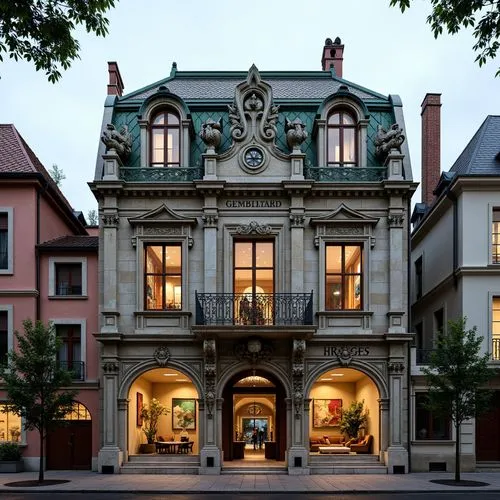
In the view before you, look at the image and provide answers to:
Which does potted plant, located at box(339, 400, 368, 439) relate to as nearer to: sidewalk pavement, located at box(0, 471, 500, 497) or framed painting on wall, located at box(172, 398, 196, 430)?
sidewalk pavement, located at box(0, 471, 500, 497)

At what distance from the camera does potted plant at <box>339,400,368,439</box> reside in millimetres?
29016

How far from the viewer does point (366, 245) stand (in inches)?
1064

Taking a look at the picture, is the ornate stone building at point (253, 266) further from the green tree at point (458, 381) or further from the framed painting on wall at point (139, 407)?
the green tree at point (458, 381)

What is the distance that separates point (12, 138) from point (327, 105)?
13.9 meters

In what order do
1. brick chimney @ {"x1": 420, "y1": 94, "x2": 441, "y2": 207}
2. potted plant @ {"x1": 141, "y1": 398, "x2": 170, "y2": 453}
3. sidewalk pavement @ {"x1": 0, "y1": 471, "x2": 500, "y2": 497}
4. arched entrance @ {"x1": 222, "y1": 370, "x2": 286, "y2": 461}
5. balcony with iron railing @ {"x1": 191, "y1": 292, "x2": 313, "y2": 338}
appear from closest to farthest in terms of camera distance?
sidewalk pavement @ {"x1": 0, "y1": 471, "x2": 500, "y2": 497}
balcony with iron railing @ {"x1": 191, "y1": 292, "x2": 313, "y2": 338}
arched entrance @ {"x1": 222, "y1": 370, "x2": 286, "y2": 461}
potted plant @ {"x1": 141, "y1": 398, "x2": 170, "y2": 453}
brick chimney @ {"x1": 420, "y1": 94, "x2": 441, "y2": 207}

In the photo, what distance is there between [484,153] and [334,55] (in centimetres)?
989

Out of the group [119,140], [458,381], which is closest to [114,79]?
[119,140]

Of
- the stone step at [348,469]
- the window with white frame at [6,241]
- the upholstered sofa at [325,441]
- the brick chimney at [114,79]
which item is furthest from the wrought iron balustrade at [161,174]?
the upholstered sofa at [325,441]

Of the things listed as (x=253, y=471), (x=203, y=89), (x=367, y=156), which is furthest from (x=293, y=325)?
(x=203, y=89)

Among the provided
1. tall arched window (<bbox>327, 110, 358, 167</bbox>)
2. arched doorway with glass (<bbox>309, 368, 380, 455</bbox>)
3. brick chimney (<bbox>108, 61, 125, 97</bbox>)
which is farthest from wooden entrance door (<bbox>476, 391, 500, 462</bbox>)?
brick chimney (<bbox>108, 61, 125, 97</bbox>)

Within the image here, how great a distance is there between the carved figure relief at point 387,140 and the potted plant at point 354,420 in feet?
32.6

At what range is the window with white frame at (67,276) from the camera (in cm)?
2845

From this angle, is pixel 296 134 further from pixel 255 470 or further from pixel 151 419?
pixel 151 419

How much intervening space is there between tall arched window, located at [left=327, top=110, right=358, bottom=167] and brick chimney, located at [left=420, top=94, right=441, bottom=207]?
28.1 ft
